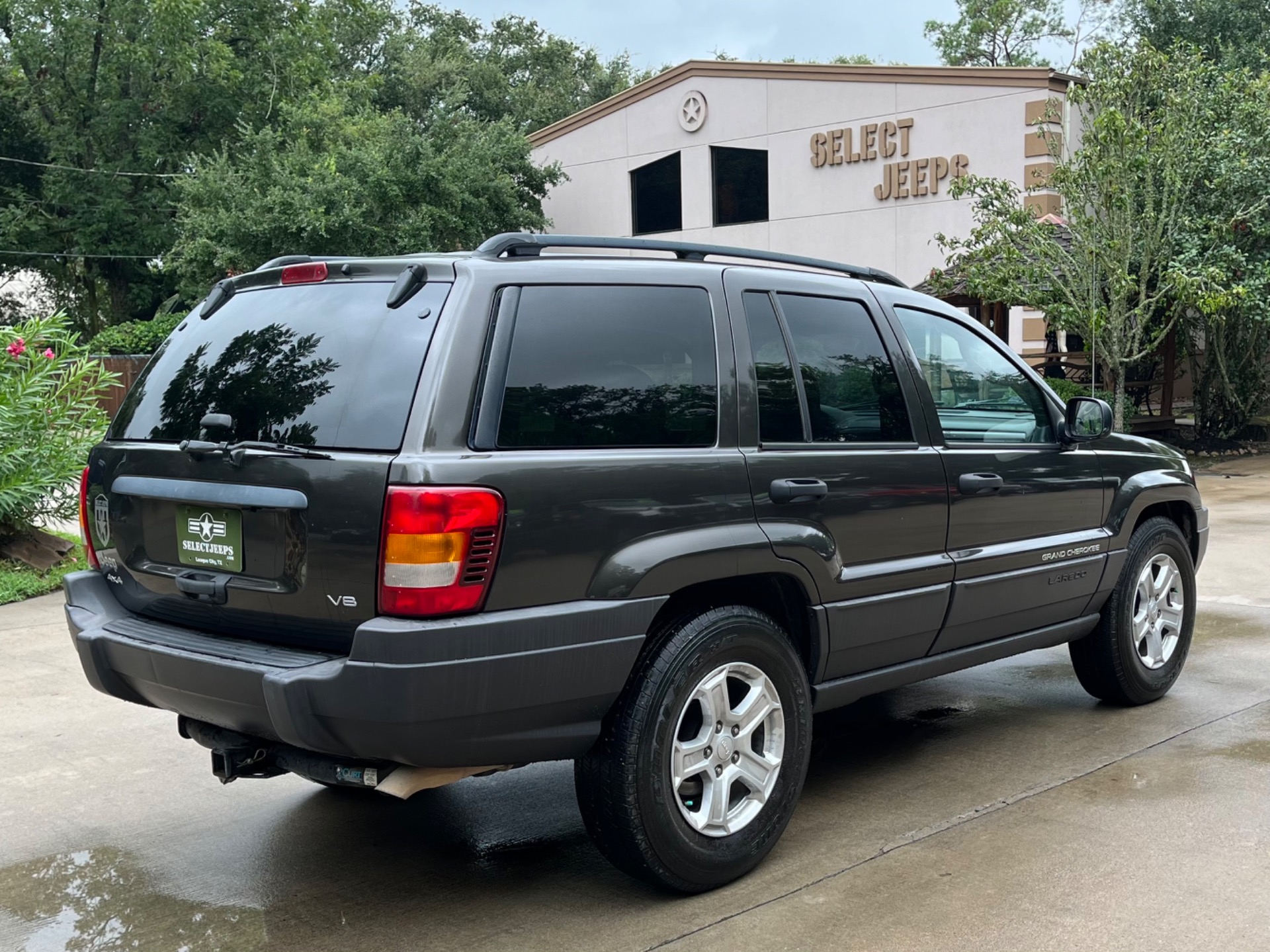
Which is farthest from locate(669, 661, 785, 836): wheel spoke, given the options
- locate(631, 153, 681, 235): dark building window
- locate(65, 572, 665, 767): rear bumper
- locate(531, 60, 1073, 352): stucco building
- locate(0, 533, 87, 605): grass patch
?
locate(631, 153, 681, 235): dark building window

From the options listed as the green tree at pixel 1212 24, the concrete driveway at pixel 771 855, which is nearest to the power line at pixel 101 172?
the green tree at pixel 1212 24

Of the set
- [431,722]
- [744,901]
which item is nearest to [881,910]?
[744,901]

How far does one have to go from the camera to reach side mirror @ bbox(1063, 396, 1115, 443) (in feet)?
16.4

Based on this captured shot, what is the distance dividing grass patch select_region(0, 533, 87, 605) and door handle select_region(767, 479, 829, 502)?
608 centimetres

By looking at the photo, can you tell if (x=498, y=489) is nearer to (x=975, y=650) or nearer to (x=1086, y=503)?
(x=975, y=650)

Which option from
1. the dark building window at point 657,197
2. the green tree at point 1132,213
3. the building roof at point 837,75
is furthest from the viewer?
the dark building window at point 657,197

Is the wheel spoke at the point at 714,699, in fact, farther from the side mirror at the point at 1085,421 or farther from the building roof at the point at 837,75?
the building roof at the point at 837,75

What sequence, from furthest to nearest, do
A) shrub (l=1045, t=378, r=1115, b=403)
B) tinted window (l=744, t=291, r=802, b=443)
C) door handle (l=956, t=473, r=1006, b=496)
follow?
shrub (l=1045, t=378, r=1115, b=403), door handle (l=956, t=473, r=1006, b=496), tinted window (l=744, t=291, r=802, b=443)

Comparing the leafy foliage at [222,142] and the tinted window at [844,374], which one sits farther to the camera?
the leafy foliage at [222,142]

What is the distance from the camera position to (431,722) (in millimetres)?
3119

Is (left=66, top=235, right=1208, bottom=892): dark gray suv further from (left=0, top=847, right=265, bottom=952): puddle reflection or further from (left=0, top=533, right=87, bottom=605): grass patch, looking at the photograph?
(left=0, top=533, right=87, bottom=605): grass patch

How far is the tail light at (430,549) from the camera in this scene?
10.2ft

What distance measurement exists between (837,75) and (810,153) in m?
1.46

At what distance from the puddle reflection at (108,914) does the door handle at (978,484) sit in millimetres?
2744
